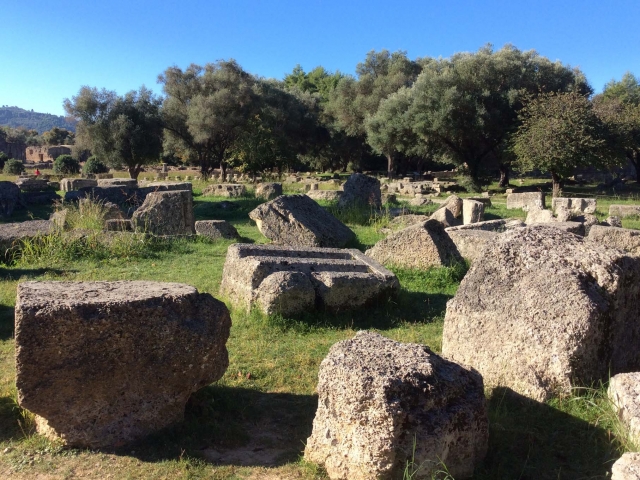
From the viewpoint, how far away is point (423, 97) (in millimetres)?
28125

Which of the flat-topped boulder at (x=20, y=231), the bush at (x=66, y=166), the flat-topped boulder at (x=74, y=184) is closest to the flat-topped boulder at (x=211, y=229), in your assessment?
the flat-topped boulder at (x=20, y=231)

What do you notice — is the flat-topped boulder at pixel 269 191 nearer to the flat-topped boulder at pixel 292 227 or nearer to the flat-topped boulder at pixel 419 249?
the flat-topped boulder at pixel 292 227

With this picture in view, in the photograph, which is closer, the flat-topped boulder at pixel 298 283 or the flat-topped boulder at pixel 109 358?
the flat-topped boulder at pixel 109 358

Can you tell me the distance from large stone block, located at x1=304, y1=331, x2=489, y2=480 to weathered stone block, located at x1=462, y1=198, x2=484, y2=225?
10916 mm

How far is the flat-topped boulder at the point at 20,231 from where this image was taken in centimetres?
938

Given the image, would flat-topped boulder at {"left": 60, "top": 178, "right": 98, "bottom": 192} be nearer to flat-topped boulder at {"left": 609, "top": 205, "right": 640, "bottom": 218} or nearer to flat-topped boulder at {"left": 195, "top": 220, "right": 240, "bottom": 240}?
flat-topped boulder at {"left": 195, "top": 220, "right": 240, "bottom": 240}

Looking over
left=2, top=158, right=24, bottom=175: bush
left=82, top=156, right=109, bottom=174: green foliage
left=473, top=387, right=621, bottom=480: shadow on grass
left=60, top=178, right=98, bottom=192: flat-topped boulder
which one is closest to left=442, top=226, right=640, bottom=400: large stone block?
left=473, top=387, right=621, bottom=480: shadow on grass

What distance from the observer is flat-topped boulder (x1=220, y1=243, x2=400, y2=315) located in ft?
19.8

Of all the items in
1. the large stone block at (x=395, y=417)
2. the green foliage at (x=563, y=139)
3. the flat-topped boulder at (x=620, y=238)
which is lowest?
the large stone block at (x=395, y=417)

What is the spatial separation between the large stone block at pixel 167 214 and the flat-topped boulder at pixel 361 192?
16.2 ft

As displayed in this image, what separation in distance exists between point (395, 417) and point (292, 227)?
713 centimetres

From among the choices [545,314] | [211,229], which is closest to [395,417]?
[545,314]

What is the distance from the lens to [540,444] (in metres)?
3.57

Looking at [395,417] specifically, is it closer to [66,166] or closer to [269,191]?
[269,191]
